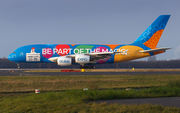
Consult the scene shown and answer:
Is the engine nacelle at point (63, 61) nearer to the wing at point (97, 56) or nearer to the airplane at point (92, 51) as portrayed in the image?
the airplane at point (92, 51)

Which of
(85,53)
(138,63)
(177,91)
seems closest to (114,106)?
(177,91)

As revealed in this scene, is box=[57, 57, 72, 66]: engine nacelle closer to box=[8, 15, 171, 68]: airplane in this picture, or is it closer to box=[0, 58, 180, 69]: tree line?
box=[8, 15, 171, 68]: airplane

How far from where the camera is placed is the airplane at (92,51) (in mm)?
36469

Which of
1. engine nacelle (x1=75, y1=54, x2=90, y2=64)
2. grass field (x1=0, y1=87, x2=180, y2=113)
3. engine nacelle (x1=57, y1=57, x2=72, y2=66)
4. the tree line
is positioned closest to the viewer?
grass field (x1=0, y1=87, x2=180, y2=113)

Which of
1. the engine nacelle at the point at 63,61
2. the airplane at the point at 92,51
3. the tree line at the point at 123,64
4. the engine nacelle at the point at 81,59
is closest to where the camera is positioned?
the engine nacelle at the point at 63,61

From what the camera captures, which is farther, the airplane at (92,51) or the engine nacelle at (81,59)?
the airplane at (92,51)

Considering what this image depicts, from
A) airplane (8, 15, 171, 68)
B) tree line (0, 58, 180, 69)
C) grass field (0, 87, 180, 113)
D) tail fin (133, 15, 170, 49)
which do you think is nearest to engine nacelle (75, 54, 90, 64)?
airplane (8, 15, 171, 68)

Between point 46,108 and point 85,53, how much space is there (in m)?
28.8

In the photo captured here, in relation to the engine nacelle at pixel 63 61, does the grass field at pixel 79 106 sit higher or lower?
lower

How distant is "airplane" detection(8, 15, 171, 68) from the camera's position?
120ft

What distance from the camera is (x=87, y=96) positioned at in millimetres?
11148

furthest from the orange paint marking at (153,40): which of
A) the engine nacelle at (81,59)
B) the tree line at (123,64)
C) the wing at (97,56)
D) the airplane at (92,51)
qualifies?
the tree line at (123,64)

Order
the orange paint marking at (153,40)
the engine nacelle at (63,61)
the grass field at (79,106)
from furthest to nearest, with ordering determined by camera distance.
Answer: the orange paint marking at (153,40), the engine nacelle at (63,61), the grass field at (79,106)

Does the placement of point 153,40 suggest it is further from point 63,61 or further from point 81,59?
point 63,61
